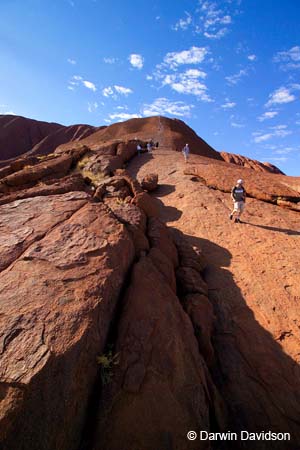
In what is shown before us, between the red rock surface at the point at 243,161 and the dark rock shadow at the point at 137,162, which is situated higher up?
the red rock surface at the point at 243,161

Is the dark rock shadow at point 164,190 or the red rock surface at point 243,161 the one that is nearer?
the dark rock shadow at point 164,190

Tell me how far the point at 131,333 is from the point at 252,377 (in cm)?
250

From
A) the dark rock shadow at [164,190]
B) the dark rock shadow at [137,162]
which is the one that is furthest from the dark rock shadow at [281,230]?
the dark rock shadow at [137,162]

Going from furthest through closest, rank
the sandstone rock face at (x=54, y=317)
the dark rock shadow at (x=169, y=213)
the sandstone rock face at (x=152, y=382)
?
1. the dark rock shadow at (x=169, y=213)
2. the sandstone rock face at (x=152, y=382)
3. the sandstone rock face at (x=54, y=317)

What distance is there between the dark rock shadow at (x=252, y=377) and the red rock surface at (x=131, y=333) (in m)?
0.02

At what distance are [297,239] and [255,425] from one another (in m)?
6.54

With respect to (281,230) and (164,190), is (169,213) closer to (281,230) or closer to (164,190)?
(164,190)

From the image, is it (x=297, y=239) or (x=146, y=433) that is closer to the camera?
(x=146, y=433)

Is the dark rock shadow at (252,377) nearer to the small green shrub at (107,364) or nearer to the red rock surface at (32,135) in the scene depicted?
the small green shrub at (107,364)

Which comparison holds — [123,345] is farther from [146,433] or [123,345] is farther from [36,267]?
[36,267]

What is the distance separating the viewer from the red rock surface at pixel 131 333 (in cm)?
276

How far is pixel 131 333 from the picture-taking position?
12.0ft

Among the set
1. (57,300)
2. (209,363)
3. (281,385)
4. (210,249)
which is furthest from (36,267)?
(210,249)

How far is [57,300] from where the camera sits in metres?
3.36
